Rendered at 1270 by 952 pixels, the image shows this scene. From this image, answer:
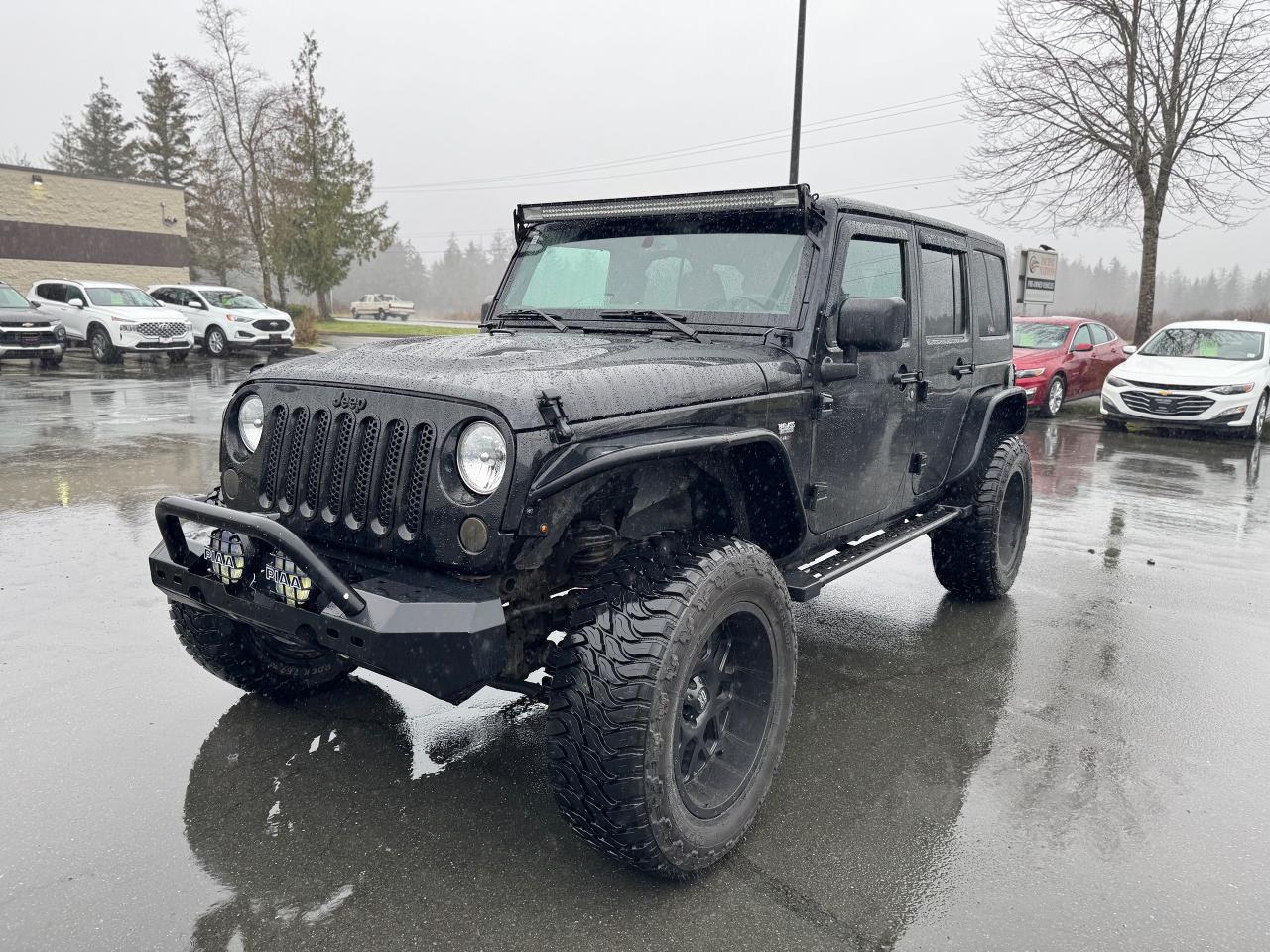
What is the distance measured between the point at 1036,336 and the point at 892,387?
43.3ft

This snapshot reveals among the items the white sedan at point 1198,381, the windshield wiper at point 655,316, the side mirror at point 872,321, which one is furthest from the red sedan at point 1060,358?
the windshield wiper at point 655,316

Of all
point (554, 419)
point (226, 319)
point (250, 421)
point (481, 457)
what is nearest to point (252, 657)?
point (250, 421)

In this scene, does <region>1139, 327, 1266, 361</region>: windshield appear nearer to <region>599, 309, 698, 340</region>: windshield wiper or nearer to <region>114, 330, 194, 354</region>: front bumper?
<region>599, 309, 698, 340</region>: windshield wiper

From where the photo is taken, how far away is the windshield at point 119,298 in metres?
21.7

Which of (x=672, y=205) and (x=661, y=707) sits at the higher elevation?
(x=672, y=205)

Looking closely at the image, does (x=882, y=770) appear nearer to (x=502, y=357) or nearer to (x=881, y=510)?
(x=881, y=510)

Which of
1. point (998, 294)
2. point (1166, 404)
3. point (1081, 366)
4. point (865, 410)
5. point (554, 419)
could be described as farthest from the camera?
point (1081, 366)

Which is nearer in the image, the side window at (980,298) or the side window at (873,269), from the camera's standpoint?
the side window at (873,269)

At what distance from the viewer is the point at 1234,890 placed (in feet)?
9.16

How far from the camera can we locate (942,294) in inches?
185

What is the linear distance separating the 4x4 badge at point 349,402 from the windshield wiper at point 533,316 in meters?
1.20

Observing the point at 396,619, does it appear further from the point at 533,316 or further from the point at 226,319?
the point at 226,319

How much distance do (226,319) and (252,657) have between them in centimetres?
2236

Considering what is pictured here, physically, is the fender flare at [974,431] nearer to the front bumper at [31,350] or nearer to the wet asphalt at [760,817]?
the wet asphalt at [760,817]
